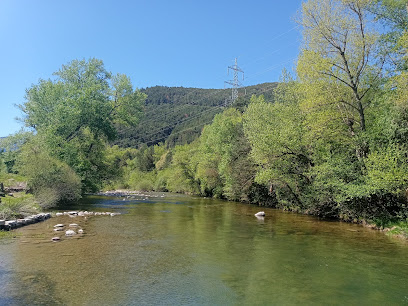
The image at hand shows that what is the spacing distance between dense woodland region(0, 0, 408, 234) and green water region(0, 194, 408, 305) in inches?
195

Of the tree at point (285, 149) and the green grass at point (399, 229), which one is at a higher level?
the tree at point (285, 149)

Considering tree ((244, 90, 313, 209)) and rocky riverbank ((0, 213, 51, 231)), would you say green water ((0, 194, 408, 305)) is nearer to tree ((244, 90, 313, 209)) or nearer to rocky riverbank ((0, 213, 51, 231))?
rocky riverbank ((0, 213, 51, 231))

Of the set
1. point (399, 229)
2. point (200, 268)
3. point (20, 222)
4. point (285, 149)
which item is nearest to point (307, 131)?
point (285, 149)

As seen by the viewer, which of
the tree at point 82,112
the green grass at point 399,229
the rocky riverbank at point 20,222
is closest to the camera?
the rocky riverbank at point 20,222

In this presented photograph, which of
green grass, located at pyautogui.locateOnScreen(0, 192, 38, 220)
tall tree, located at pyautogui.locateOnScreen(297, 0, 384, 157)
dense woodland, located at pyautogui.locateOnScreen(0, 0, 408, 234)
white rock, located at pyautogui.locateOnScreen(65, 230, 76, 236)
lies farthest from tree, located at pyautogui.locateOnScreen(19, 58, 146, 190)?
tall tree, located at pyautogui.locateOnScreen(297, 0, 384, 157)

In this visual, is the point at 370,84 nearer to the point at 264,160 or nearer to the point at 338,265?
the point at 264,160

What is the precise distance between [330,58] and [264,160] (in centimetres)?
1059

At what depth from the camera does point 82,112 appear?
36.5m

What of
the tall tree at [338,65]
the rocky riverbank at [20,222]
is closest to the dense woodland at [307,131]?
the tall tree at [338,65]

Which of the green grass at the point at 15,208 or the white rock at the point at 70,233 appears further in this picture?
the green grass at the point at 15,208

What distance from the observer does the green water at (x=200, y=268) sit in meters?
8.62

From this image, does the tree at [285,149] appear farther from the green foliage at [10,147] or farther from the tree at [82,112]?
the green foliage at [10,147]

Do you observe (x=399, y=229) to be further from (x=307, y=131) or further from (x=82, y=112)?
(x=82, y=112)

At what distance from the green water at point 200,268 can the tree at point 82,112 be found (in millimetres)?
18756
